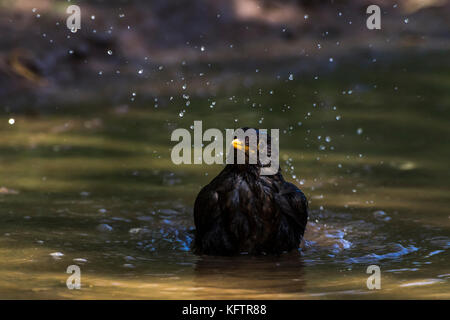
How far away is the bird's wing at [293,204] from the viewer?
592cm

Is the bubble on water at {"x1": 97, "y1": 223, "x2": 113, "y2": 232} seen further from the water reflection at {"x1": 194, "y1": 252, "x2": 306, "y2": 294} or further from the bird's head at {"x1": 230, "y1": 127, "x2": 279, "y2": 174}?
the bird's head at {"x1": 230, "y1": 127, "x2": 279, "y2": 174}

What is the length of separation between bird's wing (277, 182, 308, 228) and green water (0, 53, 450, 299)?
24 cm

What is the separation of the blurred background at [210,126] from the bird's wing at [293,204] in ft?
0.82

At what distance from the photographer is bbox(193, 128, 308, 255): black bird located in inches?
229

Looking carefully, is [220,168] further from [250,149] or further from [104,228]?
[250,149]

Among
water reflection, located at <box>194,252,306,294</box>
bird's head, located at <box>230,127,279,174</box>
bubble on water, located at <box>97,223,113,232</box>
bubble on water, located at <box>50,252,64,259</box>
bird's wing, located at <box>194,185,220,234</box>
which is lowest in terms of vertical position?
water reflection, located at <box>194,252,306,294</box>

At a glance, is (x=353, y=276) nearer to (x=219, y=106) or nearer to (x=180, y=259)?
(x=180, y=259)

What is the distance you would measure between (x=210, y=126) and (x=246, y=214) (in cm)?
459

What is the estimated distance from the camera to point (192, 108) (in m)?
11.7

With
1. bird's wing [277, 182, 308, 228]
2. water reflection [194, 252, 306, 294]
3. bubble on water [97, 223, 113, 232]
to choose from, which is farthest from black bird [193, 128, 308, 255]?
bubble on water [97, 223, 113, 232]

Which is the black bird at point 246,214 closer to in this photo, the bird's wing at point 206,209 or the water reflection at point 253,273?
the bird's wing at point 206,209

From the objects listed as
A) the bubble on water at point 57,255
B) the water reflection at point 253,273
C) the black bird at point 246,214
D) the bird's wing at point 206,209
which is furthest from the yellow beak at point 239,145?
the bubble on water at point 57,255

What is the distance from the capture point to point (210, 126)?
1033 centimetres

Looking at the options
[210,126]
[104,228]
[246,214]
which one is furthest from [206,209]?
[210,126]
